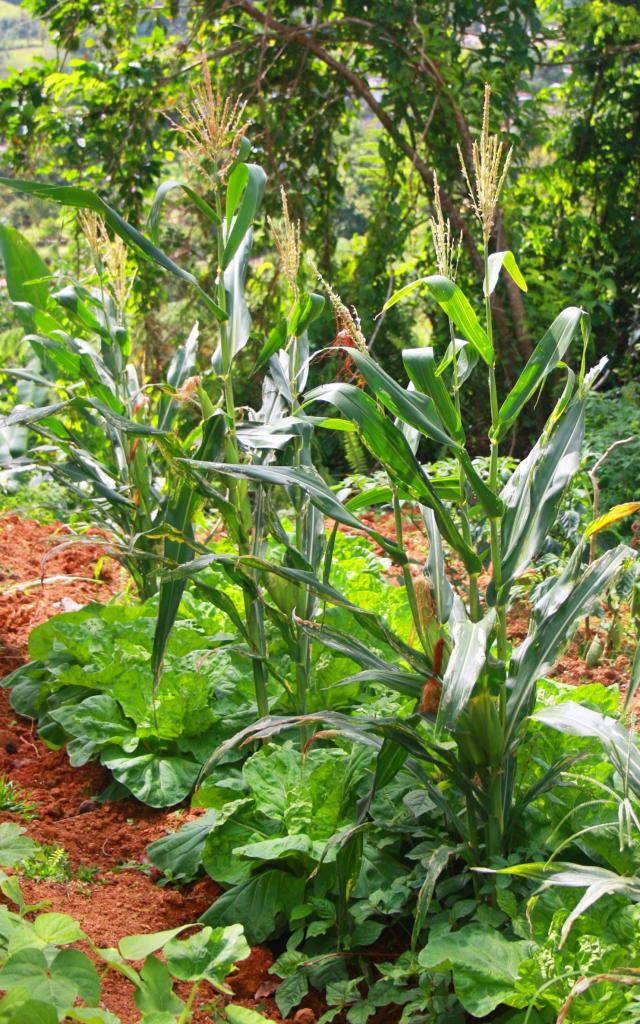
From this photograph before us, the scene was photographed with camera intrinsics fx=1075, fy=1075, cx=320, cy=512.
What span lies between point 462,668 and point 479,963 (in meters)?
0.50

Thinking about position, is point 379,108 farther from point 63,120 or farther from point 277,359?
point 277,359

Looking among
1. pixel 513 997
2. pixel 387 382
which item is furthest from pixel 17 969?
pixel 387 382

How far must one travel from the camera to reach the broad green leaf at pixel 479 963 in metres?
1.81

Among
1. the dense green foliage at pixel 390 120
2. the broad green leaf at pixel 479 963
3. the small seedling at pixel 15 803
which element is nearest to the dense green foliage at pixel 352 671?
the broad green leaf at pixel 479 963

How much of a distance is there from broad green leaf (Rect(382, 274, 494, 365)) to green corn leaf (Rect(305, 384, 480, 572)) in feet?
0.61

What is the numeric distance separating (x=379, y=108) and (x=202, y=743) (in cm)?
478

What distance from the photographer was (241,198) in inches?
104

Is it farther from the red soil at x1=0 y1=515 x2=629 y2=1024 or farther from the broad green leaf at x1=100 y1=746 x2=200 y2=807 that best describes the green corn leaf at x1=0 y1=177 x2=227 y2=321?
the broad green leaf at x1=100 y1=746 x2=200 y2=807

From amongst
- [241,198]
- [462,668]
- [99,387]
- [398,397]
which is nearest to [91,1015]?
[462,668]

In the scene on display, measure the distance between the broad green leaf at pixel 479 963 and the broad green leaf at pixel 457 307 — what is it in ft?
3.40

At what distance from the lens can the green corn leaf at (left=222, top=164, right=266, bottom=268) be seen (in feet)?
8.52

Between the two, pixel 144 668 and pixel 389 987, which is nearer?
pixel 389 987

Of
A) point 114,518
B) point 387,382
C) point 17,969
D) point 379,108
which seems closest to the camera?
point 17,969

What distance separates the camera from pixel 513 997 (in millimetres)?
1780
